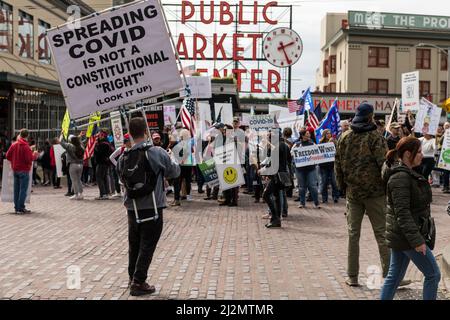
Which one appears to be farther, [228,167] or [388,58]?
[388,58]

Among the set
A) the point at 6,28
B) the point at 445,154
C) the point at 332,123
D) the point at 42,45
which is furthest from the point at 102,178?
the point at 42,45

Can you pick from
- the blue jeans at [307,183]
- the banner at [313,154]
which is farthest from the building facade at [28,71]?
the blue jeans at [307,183]

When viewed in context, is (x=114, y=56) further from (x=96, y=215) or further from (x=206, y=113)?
(x=206, y=113)

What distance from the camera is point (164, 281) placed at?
25.1 ft

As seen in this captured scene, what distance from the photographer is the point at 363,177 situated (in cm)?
724

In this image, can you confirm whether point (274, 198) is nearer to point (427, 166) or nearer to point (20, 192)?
point (20, 192)

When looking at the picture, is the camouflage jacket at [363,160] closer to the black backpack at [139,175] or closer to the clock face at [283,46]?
the black backpack at [139,175]

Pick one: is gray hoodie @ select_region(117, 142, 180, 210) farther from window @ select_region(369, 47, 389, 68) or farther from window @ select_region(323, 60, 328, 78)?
window @ select_region(323, 60, 328, 78)

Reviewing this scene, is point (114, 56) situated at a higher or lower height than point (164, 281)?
higher

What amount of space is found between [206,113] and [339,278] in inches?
535

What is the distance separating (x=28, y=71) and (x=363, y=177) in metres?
26.6

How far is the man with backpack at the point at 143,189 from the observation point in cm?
686

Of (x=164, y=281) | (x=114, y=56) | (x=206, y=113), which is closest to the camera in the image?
(x=164, y=281)
